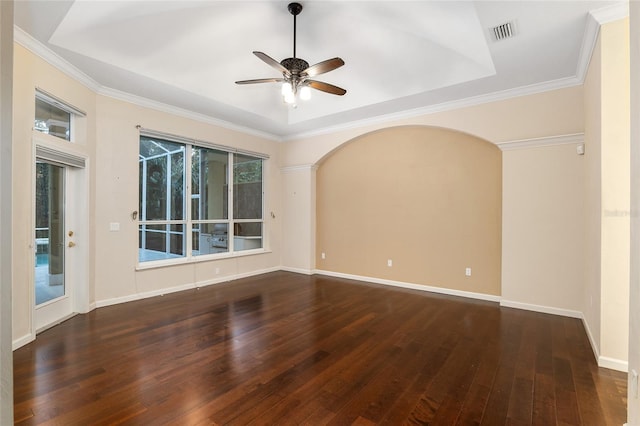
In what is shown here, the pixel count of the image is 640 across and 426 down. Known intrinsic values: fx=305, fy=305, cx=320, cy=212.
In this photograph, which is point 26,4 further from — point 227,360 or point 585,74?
point 585,74

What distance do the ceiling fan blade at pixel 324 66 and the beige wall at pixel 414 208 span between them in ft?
8.97

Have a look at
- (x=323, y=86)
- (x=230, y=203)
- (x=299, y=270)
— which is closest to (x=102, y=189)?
(x=230, y=203)

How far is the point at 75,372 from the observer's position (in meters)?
2.55

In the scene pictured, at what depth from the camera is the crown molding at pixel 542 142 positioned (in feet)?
12.8

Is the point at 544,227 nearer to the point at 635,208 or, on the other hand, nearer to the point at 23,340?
the point at 635,208

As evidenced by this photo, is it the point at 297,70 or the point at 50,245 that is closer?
the point at 297,70

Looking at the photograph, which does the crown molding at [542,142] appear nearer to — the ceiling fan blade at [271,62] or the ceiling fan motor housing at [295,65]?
the ceiling fan motor housing at [295,65]

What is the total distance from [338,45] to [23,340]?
4872 mm

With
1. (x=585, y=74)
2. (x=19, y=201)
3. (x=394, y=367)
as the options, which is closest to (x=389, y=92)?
(x=585, y=74)

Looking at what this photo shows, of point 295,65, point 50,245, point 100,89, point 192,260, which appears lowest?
point 192,260

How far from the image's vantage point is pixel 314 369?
2643 millimetres

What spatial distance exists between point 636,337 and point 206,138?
19.3 feet

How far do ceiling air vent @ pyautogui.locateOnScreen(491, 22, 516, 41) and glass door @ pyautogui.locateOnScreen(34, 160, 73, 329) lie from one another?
204 inches

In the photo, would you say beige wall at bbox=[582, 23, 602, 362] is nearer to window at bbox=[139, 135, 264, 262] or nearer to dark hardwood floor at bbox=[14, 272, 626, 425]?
dark hardwood floor at bbox=[14, 272, 626, 425]
